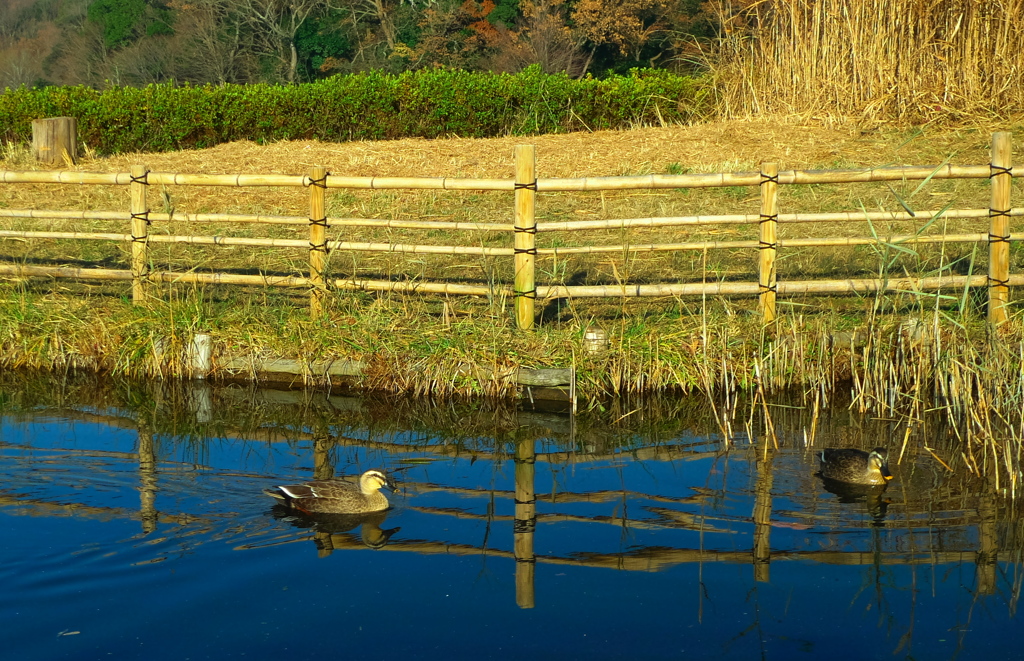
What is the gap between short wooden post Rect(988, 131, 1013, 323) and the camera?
712 cm

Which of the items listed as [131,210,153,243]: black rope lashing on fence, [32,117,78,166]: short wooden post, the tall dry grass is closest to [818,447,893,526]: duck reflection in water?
[131,210,153,243]: black rope lashing on fence

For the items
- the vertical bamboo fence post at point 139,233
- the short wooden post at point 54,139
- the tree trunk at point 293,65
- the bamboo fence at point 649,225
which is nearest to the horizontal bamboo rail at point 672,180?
→ the bamboo fence at point 649,225

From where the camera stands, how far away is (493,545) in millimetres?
4859

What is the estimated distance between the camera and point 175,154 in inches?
571

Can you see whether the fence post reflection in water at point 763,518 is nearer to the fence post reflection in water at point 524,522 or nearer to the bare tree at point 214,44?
the fence post reflection in water at point 524,522

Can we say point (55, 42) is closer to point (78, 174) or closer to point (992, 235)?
point (78, 174)

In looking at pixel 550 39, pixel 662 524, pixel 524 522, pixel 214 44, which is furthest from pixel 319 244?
pixel 214 44

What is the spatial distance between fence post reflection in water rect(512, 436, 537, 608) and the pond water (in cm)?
1

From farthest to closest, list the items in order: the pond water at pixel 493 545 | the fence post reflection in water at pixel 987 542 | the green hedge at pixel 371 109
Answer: the green hedge at pixel 371 109
the fence post reflection in water at pixel 987 542
the pond water at pixel 493 545

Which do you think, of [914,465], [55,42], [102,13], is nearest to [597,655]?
[914,465]

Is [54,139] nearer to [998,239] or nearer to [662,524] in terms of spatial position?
[998,239]

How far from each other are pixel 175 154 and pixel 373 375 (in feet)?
27.9

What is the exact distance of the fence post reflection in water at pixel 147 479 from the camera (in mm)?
5051

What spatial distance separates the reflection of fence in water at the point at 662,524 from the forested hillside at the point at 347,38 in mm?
15268
